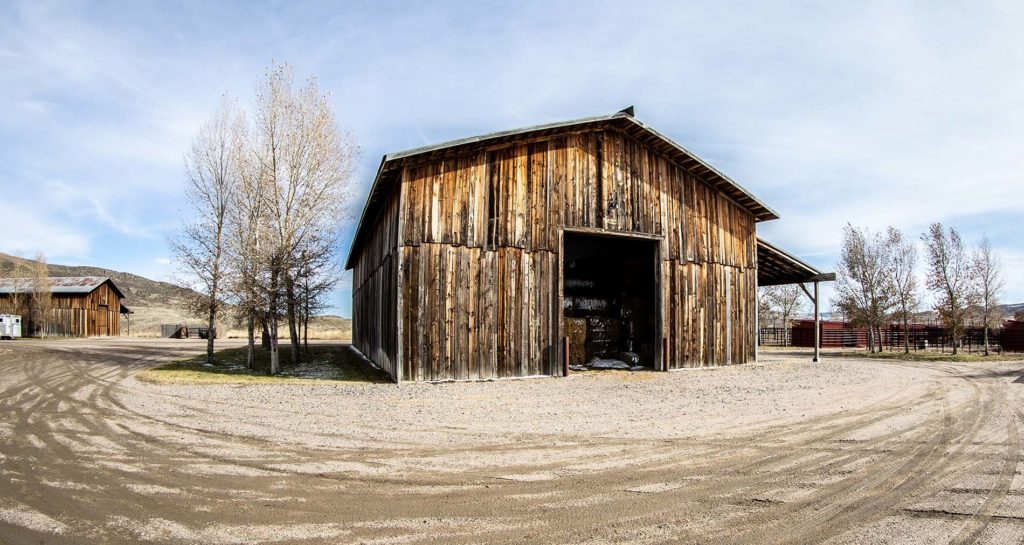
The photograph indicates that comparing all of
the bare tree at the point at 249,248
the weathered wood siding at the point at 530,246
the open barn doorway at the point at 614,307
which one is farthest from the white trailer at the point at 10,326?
the open barn doorway at the point at 614,307

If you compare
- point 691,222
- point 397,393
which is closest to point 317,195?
point 397,393

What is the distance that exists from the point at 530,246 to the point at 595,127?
172 inches

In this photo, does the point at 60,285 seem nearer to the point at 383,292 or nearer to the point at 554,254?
the point at 383,292

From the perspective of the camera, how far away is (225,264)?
2056 centimetres

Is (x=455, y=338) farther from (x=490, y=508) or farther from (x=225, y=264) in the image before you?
(x=225, y=264)

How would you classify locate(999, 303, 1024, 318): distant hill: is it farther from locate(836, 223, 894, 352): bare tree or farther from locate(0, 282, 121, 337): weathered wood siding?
locate(0, 282, 121, 337): weathered wood siding

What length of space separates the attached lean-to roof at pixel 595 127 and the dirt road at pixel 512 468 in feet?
19.8

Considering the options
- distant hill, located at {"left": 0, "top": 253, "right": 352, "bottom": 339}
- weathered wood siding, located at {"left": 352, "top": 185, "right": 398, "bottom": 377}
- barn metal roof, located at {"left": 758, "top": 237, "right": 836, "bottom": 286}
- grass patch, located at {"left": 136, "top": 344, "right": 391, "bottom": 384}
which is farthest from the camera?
distant hill, located at {"left": 0, "top": 253, "right": 352, "bottom": 339}

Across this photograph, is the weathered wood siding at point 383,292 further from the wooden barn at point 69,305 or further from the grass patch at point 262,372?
the wooden barn at point 69,305

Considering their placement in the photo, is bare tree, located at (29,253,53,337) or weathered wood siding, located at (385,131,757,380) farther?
bare tree, located at (29,253,53,337)

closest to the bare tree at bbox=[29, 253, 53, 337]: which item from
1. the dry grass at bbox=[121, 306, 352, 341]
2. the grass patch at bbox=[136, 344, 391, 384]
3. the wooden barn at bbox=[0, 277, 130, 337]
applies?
the wooden barn at bbox=[0, 277, 130, 337]

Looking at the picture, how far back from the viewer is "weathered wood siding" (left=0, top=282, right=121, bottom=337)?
42.7 meters

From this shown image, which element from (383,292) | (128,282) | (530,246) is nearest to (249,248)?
(383,292)

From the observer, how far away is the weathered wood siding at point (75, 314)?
140 feet
